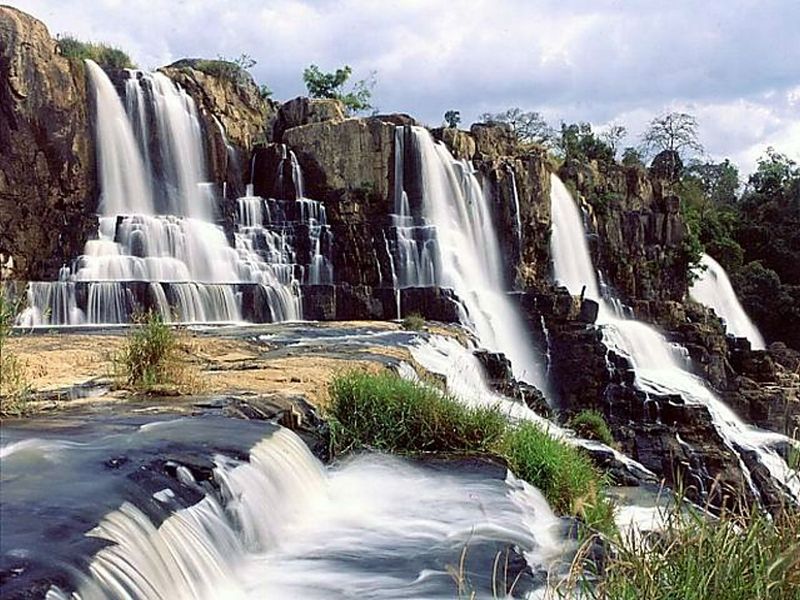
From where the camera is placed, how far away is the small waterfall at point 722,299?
39.2 meters

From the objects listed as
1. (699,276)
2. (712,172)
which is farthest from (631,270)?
(712,172)

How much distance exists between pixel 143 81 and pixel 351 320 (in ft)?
34.8

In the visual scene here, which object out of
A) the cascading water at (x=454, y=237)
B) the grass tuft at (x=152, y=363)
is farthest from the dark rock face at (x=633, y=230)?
the grass tuft at (x=152, y=363)

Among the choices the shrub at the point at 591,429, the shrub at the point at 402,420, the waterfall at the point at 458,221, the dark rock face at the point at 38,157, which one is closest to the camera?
the shrub at the point at 402,420

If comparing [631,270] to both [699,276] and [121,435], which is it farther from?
[121,435]

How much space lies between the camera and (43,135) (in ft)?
69.8

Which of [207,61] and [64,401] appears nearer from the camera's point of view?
[64,401]

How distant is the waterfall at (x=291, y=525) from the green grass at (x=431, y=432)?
418 mm

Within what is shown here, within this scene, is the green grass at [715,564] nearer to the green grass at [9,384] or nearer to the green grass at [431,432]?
the green grass at [431,432]

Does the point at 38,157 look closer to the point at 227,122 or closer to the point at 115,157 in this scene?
the point at 115,157

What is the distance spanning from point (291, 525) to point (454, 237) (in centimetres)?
2263

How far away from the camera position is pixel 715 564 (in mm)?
2666

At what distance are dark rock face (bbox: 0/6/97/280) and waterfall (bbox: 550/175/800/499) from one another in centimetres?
1544

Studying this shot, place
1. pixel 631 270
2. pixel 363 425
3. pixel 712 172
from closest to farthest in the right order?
1. pixel 363 425
2. pixel 631 270
3. pixel 712 172
